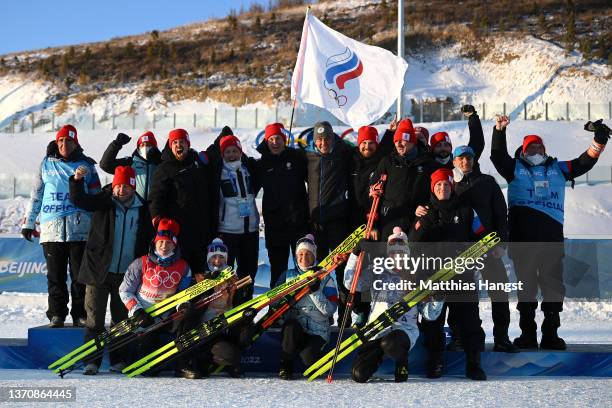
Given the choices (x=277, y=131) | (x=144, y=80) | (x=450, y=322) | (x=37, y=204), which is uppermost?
(x=144, y=80)

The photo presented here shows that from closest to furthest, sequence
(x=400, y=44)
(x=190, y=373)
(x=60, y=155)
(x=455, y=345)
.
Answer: (x=190, y=373), (x=455, y=345), (x=60, y=155), (x=400, y=44)

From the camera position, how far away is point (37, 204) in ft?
23.1

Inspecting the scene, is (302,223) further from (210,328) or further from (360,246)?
(210,328)

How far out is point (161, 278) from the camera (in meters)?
6.11

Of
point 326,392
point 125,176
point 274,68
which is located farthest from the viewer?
point 274,68

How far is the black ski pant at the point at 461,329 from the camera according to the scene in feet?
19.3

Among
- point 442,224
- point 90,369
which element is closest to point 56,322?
point 90,369

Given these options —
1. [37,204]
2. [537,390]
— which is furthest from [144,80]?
[537,390]

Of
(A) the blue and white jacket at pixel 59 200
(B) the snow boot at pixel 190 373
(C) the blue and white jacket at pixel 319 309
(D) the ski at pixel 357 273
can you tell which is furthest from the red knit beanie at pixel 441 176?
(A) the blue and white jacket at pixel 59 200

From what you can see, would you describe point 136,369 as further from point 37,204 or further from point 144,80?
point 144,80

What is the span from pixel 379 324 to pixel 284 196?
161 cm

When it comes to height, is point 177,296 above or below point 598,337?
above

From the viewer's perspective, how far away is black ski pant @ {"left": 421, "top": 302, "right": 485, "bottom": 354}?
5875mm

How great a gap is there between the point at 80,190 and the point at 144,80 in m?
40.1
